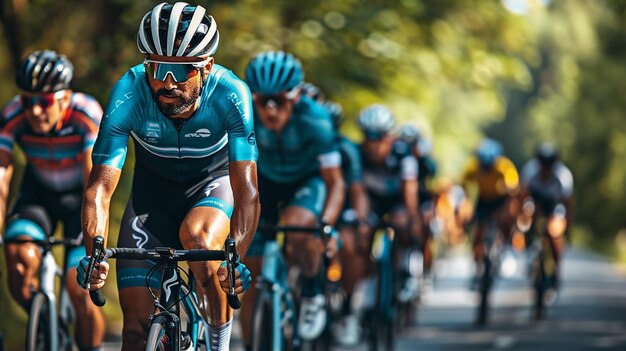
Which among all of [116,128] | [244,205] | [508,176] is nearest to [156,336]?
[244,205]

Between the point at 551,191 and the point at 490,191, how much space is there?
200 centimetres

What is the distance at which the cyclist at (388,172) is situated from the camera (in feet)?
39.4

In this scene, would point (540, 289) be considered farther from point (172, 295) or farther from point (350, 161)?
point (172, 295)

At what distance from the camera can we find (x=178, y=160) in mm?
6035

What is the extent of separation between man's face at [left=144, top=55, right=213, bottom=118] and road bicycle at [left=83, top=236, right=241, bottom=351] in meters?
0.63

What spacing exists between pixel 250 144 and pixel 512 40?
15.1 metres

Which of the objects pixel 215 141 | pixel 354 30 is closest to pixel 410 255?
pixel 354 30

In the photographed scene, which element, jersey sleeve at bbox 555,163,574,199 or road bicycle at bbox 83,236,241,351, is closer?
road bicycle at bbox 83,236,241,351

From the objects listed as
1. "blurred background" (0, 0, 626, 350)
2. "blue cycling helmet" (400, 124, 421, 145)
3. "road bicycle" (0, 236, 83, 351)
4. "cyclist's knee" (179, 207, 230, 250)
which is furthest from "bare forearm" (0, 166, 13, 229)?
"blue cycling helmet" (400, 124, 421, 145)

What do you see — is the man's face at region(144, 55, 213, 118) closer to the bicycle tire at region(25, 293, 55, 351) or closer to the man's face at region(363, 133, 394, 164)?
the bicycle tire at region(25, 293, 55, 351)

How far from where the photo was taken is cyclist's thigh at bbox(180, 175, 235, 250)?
19.0 ft

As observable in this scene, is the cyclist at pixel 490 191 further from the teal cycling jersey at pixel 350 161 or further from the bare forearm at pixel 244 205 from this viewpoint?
the bare forearm at pixel 244 205

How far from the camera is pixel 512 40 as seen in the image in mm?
20438

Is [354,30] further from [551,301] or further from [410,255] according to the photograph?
[551,301]
